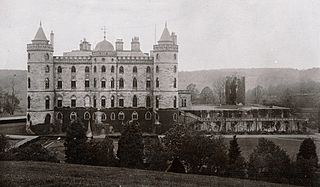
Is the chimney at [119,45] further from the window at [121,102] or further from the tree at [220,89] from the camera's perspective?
the tree at [220,89]

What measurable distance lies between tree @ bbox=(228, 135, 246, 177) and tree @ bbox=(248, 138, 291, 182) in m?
0.20

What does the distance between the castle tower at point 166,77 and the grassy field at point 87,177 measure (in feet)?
13.8

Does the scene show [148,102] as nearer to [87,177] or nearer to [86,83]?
[86,83]

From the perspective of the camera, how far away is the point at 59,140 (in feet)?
38.0

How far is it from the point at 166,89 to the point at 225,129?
271cm

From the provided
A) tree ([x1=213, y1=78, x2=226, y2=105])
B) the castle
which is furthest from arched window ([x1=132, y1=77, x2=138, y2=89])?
tree ([x1=213, y1=78, x2=226, y2=105])

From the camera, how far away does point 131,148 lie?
10375mm

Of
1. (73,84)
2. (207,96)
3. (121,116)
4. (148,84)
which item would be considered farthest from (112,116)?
(207,96)

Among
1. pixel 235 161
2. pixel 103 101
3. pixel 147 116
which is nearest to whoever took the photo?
pixel 235 161

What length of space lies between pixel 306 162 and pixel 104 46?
694 cm

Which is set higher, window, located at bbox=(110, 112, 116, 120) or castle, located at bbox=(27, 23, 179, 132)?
castle, located at bbox=(27, 23, 179, 132)

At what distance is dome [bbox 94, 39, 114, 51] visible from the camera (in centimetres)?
1196

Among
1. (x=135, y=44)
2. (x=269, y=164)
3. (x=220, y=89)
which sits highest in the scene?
(x=135, y=44)

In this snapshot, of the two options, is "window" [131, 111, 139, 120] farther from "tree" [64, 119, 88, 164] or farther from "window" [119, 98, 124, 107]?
"tree" [64, 119, 88, 164]
